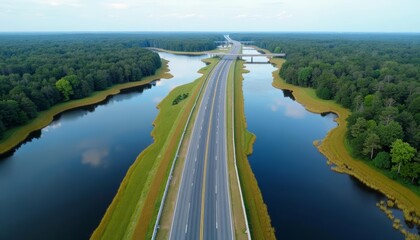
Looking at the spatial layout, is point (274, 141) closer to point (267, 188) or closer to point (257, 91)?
point (267, 188)

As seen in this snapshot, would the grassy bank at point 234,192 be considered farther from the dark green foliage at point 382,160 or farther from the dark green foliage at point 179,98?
the dark green foliage at point 382,160

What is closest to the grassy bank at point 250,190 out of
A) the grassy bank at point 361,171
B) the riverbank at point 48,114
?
the grassy bank at point 361,171

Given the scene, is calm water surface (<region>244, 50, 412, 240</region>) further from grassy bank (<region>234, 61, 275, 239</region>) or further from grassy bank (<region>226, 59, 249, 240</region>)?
grassy bank (<region>226, 59, 249, 240</region>)

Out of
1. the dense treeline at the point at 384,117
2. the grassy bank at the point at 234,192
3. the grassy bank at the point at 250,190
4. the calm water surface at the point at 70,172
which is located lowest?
the calm water surface at the point at 70,172

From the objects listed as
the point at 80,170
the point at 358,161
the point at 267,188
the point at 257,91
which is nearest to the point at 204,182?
the point at 267,188

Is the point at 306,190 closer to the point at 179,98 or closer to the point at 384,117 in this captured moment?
the point at 384,117

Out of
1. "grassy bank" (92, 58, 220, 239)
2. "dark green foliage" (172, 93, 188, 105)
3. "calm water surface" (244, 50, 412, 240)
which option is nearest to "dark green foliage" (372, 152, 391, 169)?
"calm water surface" (244, 50, 412, 240)

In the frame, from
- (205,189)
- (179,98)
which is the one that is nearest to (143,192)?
(205,189)
